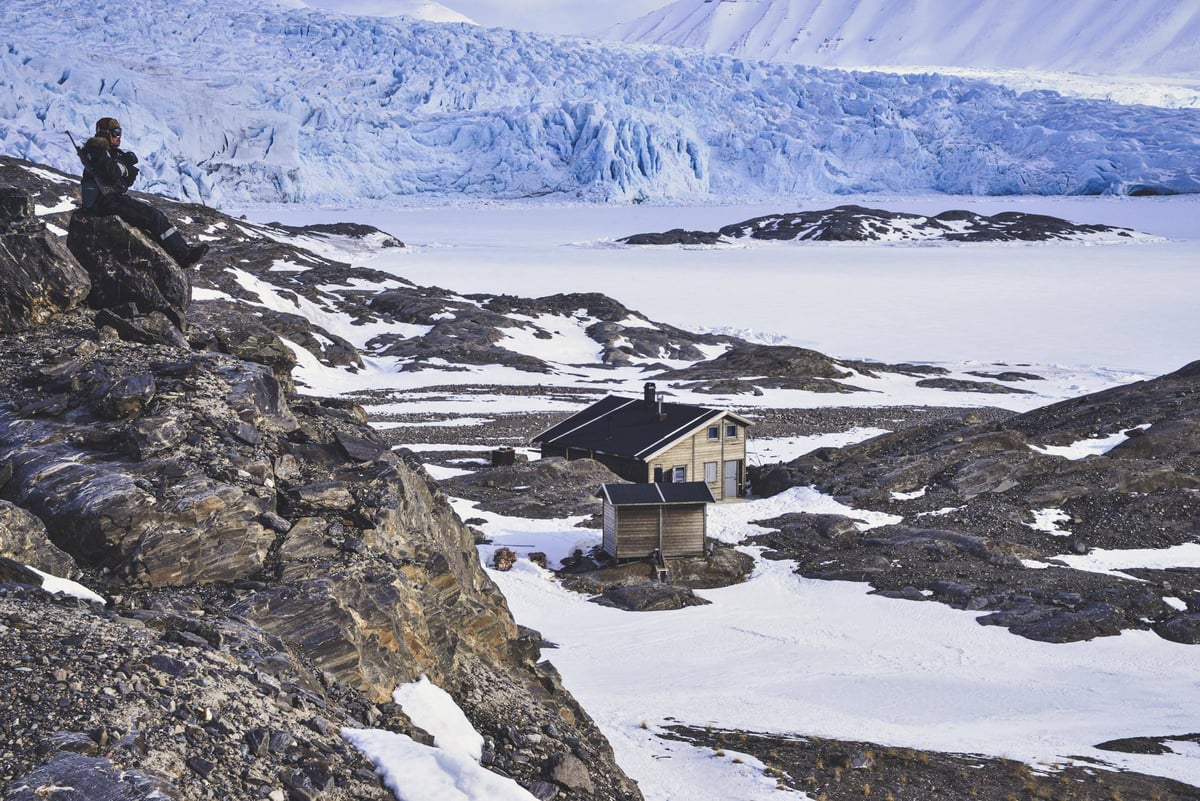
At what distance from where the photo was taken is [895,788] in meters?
13.5

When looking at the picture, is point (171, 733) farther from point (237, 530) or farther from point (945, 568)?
point (945, 568)

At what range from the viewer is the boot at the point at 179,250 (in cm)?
1200

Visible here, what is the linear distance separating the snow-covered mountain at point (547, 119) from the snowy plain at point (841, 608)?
79.7 ft

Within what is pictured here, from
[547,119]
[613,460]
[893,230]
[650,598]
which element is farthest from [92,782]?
[893,230]

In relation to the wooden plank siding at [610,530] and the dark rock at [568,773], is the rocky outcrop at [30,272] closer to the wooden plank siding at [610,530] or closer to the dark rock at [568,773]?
the dark rock at [568,773]

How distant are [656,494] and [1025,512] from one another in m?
10.6

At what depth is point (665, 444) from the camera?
28.6 metres

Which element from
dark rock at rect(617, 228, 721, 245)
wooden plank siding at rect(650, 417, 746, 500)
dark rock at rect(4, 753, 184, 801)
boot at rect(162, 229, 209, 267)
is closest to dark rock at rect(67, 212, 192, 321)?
boot at rect(162, 229, 209, 267)

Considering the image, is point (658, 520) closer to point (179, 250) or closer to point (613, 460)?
point (613, 460)

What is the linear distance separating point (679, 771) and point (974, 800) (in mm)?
3558

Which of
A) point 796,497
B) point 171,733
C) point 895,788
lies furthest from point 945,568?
point 171,733

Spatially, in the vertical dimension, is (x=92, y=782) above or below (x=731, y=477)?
above

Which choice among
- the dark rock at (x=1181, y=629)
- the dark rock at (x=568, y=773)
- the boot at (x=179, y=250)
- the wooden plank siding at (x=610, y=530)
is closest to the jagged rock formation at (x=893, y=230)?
the wooden plank siding at (x=610, y=530)

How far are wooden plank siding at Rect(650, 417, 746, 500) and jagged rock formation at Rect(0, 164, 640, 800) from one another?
1708cm
